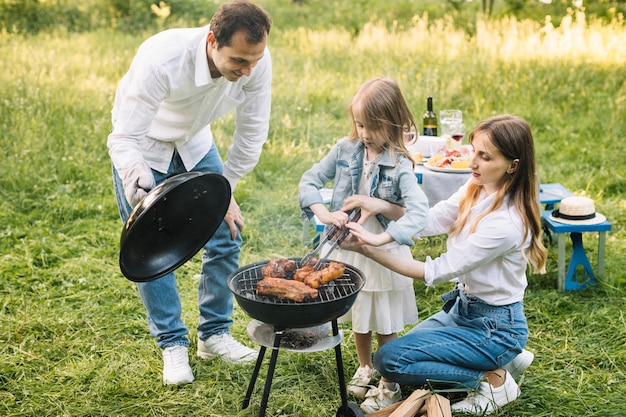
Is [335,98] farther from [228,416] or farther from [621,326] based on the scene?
[228,416]

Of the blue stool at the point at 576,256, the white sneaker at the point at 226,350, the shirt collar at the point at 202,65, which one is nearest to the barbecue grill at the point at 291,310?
the white sneaker at the point at 226,350

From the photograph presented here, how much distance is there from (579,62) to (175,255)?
8.93 metres

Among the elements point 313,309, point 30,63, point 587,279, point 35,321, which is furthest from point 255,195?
point 30,63

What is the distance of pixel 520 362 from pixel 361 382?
2.85 feet

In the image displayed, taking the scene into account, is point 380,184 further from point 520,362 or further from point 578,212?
point 578,212

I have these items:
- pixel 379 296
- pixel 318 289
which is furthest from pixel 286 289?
pixel 379 296

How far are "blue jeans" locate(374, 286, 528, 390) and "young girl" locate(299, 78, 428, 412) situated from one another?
0.71 ft

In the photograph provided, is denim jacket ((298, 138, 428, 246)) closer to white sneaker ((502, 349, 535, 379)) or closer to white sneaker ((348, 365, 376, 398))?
white sneaker ((348, 365, 376, 398))

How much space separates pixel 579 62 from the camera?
33.9 ft

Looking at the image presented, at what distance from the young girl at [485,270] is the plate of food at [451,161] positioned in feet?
4.03

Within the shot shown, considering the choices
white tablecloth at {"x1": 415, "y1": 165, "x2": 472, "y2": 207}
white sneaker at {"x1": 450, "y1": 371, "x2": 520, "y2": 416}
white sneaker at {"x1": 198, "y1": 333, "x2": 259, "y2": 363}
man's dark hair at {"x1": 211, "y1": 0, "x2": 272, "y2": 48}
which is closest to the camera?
man's dark hair at {"x1": 211, "y1": 0, "x2": 272, "y2": 48}

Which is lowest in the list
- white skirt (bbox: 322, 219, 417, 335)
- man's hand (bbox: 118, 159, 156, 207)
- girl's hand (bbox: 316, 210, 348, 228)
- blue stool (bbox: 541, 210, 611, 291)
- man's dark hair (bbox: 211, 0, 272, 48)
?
blue stool (bbox: 541, 210, 611, 291)

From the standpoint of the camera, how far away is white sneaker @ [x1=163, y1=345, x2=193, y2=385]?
12.5ft

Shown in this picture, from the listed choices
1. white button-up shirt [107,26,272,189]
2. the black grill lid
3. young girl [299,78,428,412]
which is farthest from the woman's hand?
white button-up shirt [107,26,272,189]
